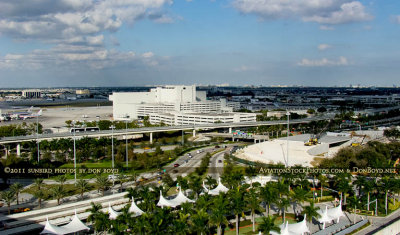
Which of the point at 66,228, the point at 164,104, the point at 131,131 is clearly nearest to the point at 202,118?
the point at 131,131

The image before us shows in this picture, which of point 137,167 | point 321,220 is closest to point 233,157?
point 137,167

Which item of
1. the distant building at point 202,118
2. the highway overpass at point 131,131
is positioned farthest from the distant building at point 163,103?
the highway overpass at point 131,131

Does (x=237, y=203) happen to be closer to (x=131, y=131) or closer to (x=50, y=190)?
(x=50, y=190)

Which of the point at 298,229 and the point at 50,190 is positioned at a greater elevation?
the point at 298,229

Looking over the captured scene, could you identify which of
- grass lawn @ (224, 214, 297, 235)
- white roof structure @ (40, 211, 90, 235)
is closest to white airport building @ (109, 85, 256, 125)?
grass lawn @ (224, 214, 297, 235)

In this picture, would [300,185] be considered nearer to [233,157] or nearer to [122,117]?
[233,157]

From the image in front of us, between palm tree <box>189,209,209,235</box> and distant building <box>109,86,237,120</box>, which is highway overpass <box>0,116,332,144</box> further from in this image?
distant building <box>109,86,237,120</box>

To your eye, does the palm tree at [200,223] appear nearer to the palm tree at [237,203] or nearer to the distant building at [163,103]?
the palm tree at [237,203]

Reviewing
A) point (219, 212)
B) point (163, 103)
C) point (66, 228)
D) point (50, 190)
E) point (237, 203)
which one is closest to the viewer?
point (219, 212)
